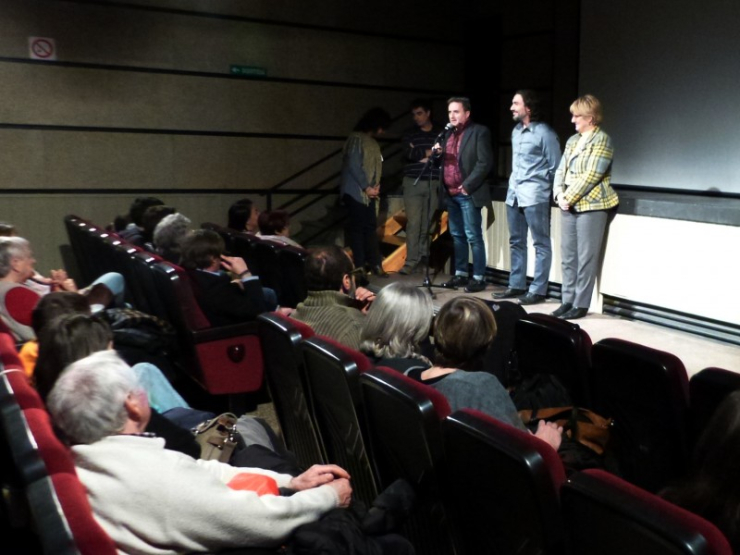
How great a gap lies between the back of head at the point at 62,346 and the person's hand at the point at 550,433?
1.08 m

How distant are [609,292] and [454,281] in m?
1.23

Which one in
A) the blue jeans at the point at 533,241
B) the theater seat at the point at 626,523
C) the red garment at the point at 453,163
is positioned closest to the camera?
the theater seat at the point at 626,523

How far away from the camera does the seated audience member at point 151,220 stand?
425cm

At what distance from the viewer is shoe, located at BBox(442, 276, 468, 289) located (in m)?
5.54

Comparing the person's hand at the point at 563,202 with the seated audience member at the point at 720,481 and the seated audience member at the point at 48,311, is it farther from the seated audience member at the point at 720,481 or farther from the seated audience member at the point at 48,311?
the seated audience member at the point at 720,481

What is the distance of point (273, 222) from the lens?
4.49m

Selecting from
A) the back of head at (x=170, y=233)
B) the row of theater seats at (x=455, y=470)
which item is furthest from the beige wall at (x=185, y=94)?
the row of theater seats at (x=455, y=470)

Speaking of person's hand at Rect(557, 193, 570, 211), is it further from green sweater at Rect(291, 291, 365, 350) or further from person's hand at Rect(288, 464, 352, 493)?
person's hand at Rect(288, 464, 352, 493)

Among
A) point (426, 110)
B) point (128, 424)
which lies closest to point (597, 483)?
point (128, 424)

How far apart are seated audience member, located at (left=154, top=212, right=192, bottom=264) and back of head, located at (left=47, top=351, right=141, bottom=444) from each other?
96.1 inches

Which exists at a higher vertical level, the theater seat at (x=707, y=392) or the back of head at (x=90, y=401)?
the back of head at (x=90, y=401)

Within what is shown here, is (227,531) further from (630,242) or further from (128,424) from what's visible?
(630,242)

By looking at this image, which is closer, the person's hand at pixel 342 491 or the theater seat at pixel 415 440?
the theater seat at pixel 415 440

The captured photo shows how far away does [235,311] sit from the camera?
3176 mm
